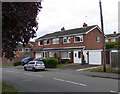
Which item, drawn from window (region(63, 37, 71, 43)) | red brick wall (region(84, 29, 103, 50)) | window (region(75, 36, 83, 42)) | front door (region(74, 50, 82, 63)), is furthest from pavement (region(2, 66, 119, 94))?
window (region(63, 37, 71, 43))

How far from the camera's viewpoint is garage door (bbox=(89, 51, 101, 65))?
1079 inches

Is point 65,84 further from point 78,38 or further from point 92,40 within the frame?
point 92,40

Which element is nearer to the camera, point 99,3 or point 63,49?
point 99,3

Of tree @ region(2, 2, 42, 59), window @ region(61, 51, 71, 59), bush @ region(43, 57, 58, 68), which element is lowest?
bush @ region(43, 57, 58, 68)

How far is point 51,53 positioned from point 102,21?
2086cm

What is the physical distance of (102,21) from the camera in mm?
18953

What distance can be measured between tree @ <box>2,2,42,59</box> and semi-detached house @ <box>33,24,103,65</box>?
61.3ft

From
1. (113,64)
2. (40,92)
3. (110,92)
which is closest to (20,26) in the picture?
(40,92)

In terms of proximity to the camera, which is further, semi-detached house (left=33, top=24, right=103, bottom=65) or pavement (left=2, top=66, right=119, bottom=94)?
semi-detached house (left=33, top=24, right=103, bottom=65)

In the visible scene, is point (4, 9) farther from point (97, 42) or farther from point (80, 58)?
point (97, 42)

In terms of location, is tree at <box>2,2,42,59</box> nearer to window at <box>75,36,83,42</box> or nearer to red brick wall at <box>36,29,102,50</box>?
red brick wall at <box>36,29,102,50</box>

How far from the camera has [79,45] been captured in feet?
106

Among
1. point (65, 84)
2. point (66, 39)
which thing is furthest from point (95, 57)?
point (65, 84)

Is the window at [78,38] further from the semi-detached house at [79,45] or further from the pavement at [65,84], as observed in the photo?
the pavement at [65,84]
